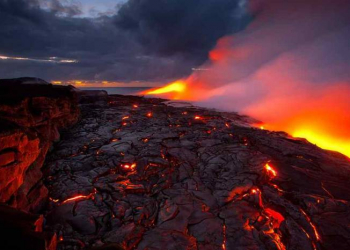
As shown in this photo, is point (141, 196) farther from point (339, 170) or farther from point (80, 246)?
point (339, 170)

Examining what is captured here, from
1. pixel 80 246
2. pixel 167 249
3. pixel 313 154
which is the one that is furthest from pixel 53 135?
pixel 313 154

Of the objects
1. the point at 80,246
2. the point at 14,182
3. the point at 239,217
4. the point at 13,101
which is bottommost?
the point at 80,246

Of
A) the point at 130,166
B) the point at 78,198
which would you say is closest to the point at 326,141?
the point at 130,166

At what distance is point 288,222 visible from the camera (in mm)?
3871

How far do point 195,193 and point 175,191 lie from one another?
49cm

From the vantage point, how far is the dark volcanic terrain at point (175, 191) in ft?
11.4

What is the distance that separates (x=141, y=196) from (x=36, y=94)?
5888 millimetres

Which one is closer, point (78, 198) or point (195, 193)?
point (78, 198)

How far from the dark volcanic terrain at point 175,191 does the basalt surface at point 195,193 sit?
2cm

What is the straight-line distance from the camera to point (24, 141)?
13.0 ft

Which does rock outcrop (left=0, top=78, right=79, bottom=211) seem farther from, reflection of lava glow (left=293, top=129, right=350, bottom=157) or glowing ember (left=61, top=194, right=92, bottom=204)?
reflection of lava glow (left=293, top=129, right=350, bottom=157)

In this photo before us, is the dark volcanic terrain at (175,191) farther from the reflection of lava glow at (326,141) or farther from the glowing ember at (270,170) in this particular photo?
the reflection of lava glow at (326,141)

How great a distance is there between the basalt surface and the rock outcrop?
17.9 inches

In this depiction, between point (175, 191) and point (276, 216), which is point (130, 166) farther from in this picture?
point (276, 216)
